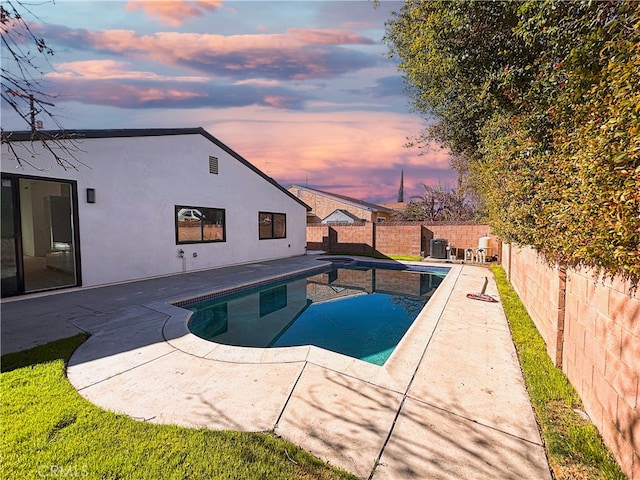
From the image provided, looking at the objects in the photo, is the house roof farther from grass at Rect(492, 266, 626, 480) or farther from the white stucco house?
grass at Rect(492, 266, 626, 480)

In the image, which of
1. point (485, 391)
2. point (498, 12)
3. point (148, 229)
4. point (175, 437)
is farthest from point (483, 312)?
point (148, 229)

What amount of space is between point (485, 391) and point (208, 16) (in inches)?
293

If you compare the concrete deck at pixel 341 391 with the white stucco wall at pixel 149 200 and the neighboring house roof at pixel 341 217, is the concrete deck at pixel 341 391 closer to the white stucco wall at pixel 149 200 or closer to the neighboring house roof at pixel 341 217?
the white stucco wall at pixel 149 200

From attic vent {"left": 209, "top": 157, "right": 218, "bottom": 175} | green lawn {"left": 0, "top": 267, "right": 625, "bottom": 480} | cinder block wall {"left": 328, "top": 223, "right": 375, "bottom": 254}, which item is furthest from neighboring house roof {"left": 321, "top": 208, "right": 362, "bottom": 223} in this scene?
green lawn {"left": 0, "top": 267, "right": 625, "bottom": 480}

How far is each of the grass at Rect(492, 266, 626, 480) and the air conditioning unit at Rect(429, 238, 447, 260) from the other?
10656 millimetres

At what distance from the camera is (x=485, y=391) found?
3199 millimetres

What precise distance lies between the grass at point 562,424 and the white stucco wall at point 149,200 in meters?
9.90

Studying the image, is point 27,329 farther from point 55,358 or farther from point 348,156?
point 348,156

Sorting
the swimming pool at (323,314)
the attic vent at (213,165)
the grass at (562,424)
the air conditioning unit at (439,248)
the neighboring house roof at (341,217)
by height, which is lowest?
the swimming pool at (323,314)

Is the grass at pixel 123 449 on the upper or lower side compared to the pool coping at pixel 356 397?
upper

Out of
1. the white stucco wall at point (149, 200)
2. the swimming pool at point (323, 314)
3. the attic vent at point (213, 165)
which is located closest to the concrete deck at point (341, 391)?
the swimming pool at point (323, 314)

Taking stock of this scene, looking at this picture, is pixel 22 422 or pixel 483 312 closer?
pixel 22 422

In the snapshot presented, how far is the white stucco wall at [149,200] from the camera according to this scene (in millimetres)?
8008

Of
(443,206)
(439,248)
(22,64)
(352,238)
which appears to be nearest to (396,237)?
(439,248)
